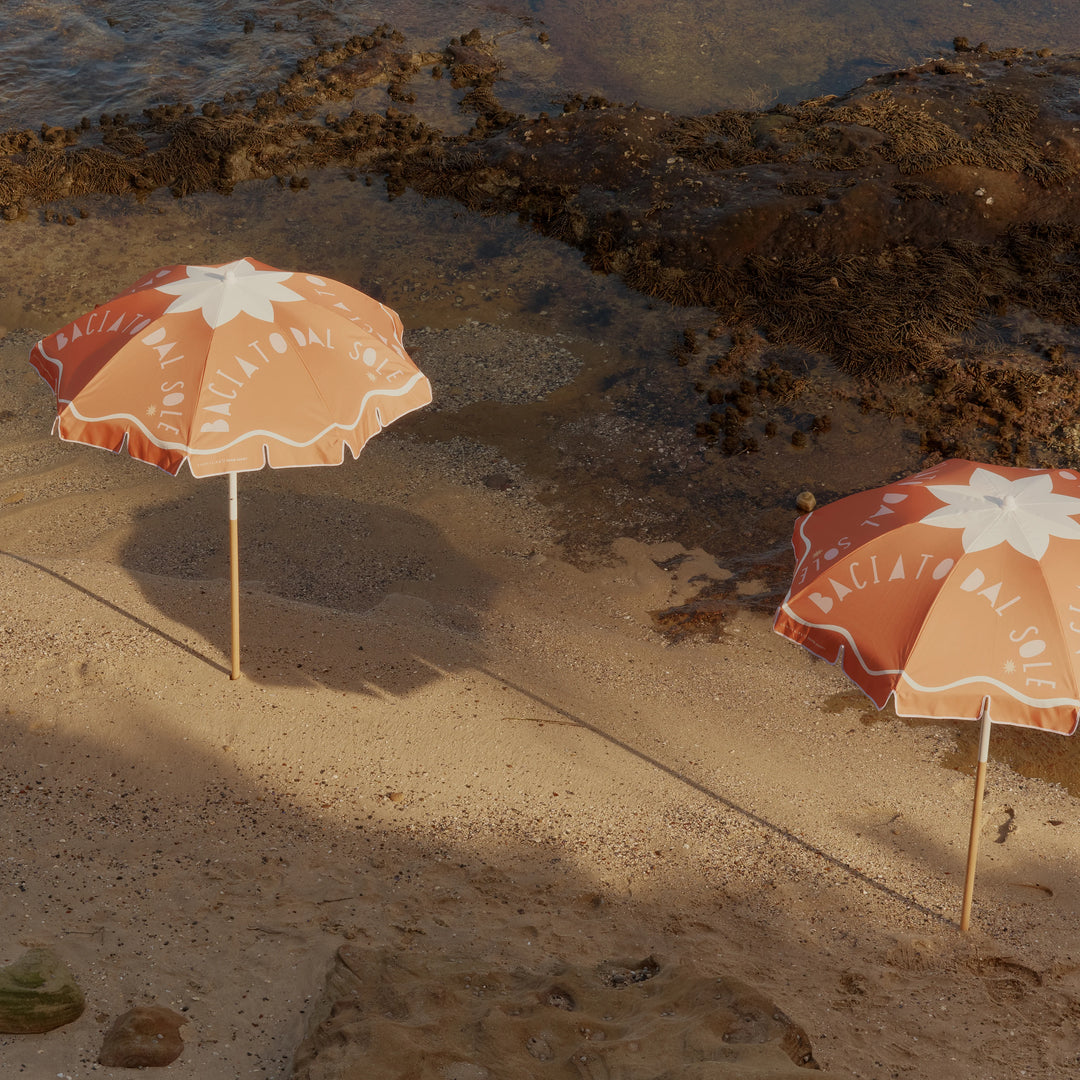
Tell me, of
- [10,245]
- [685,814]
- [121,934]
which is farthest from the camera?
[10,245]

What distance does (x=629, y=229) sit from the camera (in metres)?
15.2

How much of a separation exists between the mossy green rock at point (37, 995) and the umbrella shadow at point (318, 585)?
3.05 meters

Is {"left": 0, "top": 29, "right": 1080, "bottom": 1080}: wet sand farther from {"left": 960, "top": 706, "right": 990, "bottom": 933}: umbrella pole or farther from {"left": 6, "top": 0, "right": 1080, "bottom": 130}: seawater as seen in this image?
{"left": 6, "top": 0, "right": 1080, "bottom": 130}: seawater

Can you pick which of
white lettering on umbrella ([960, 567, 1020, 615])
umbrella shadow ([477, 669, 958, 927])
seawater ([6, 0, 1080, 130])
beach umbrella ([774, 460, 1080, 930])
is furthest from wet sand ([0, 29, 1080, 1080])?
seawater ([6, 0, 1080, 130])

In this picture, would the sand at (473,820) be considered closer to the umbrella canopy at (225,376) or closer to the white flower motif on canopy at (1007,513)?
the umbrella canopy at (225,376)

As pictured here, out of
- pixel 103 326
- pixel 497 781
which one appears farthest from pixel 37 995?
pixel 103 326

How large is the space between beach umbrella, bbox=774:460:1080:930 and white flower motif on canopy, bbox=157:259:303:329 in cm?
380

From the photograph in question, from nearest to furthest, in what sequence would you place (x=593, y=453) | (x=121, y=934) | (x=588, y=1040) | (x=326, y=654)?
(x=588, y=1040), (x=121, y=934), (x=326, y=654), (x=593, y=453)

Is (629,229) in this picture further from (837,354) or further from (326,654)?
(326,654)

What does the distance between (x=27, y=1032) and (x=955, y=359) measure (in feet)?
41.5

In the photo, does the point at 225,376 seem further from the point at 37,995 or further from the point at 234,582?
the point at 37,995

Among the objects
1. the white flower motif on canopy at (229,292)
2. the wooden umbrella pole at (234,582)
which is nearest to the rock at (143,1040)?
the wooden umbrella pole at (234,582)

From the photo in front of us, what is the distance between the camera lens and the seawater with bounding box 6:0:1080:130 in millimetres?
19203

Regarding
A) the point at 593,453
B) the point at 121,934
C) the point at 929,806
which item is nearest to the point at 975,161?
the point at 593,453
